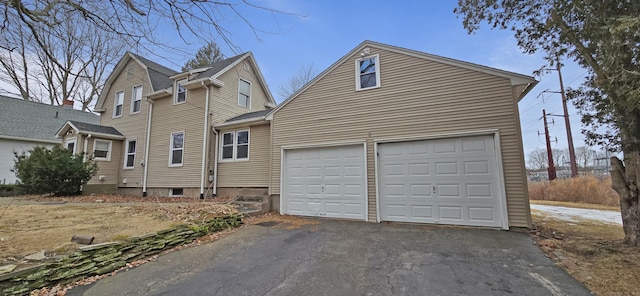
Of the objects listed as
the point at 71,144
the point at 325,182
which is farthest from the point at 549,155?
the point at 71,144

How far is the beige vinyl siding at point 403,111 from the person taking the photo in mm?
6402

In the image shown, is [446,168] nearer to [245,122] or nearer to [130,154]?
[245,122]

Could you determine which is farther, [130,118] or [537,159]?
[537,159]

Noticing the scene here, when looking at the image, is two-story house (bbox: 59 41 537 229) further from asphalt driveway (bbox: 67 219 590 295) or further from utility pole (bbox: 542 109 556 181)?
utility pole (bbox: 542 109 556 181)

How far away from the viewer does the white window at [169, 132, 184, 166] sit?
12.0m

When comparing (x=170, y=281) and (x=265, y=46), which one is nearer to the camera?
(x=265, y=46)

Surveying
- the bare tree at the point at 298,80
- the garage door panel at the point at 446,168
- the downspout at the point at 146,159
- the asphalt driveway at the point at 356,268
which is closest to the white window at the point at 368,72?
the garage door panel at the point at 446,168

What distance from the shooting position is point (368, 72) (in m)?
8.34

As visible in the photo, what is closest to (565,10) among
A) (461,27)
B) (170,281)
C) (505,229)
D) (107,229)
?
(461,27)

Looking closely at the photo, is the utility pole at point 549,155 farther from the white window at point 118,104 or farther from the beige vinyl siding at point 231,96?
the white window at point 118,104

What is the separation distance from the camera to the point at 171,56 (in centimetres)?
318

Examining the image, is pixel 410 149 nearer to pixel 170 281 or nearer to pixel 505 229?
pixel 505 229

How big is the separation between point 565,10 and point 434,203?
4.76m

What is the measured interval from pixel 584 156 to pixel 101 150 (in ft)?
150
